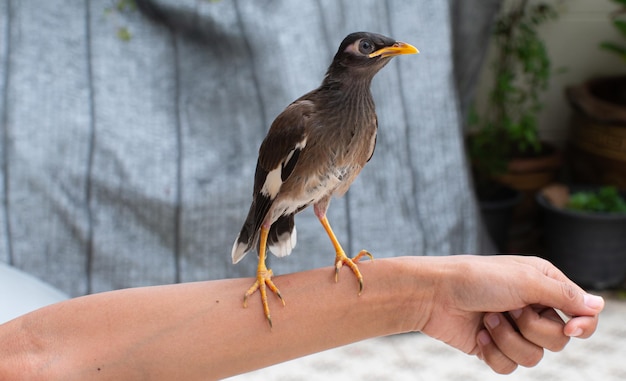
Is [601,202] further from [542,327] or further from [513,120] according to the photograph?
[542,327]

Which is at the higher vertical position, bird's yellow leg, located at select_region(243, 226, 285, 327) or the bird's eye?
the bird's eye

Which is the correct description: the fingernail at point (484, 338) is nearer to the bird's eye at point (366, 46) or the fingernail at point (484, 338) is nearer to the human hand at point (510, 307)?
the human hand at point (510, 307)

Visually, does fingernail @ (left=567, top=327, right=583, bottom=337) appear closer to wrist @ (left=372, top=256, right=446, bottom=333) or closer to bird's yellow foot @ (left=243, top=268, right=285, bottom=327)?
wrist @ (left=372, top=256, right=446, bottom=333)

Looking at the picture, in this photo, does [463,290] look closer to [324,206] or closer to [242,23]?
[324,206]

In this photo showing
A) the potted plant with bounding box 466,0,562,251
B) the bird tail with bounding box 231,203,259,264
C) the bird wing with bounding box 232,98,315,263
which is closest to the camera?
the bird wing with bounding box 232,98,315,263

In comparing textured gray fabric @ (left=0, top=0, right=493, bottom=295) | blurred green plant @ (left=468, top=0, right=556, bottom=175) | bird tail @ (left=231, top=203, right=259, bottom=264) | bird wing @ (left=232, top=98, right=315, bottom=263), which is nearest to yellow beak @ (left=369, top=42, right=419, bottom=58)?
bird wing @ (left=232, top=98, right=315, bottom=263)
